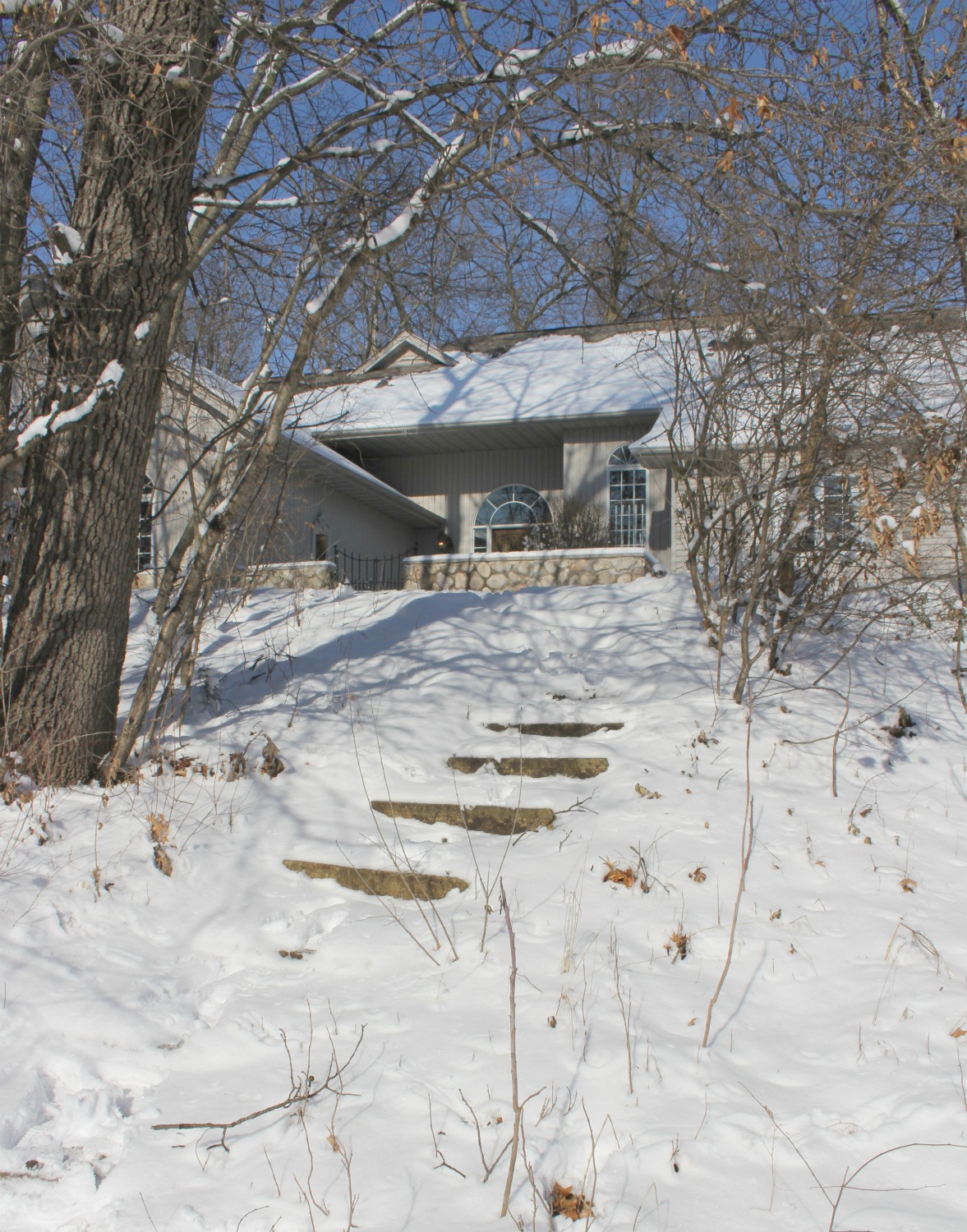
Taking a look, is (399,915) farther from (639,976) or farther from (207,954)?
(639,976)

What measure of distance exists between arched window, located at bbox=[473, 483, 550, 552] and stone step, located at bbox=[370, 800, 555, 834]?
41.2ft

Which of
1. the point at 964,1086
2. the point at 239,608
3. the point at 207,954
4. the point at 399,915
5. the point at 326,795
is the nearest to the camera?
the point at 964,1086

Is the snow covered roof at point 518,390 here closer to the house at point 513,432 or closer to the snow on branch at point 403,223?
the house at point 513,432

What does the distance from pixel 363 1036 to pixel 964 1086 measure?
192 centimetres

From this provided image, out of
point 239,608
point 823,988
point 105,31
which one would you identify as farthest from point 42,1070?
point 239,608

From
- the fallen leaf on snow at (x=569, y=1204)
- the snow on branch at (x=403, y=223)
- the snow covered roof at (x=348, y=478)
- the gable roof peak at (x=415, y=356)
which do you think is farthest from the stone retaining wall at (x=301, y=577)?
the fallen leaf on snow at (x=569, y=1204)

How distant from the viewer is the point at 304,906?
4121 mm

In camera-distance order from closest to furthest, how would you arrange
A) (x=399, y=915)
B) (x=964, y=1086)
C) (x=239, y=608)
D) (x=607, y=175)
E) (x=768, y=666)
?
(x=964, y=1086) → (x=399, y=915) → (x=607, y=175) → (x=768, y=666) → (x=239, y=608)

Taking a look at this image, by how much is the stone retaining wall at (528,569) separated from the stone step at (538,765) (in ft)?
18.1

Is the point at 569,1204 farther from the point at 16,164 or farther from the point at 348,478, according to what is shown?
the point at 348,478

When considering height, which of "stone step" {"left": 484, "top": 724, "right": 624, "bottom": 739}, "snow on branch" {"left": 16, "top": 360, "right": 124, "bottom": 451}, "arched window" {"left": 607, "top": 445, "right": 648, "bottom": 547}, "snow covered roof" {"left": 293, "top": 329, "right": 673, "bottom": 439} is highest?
"snow covered roof" {"left": 293, "top": 329, "right": 673, "bottom": 439}

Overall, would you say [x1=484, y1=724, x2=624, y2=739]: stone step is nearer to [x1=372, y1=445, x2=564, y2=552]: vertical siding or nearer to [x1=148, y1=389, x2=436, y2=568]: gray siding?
[x1=148, y1=389, x2=436, y2=568]: gray siding

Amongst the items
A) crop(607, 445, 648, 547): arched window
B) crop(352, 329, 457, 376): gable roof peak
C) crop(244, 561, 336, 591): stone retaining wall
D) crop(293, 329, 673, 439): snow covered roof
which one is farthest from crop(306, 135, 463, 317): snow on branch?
crop(352, 329, 457, 376): gable roof peak

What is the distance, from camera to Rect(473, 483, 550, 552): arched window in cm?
1770
